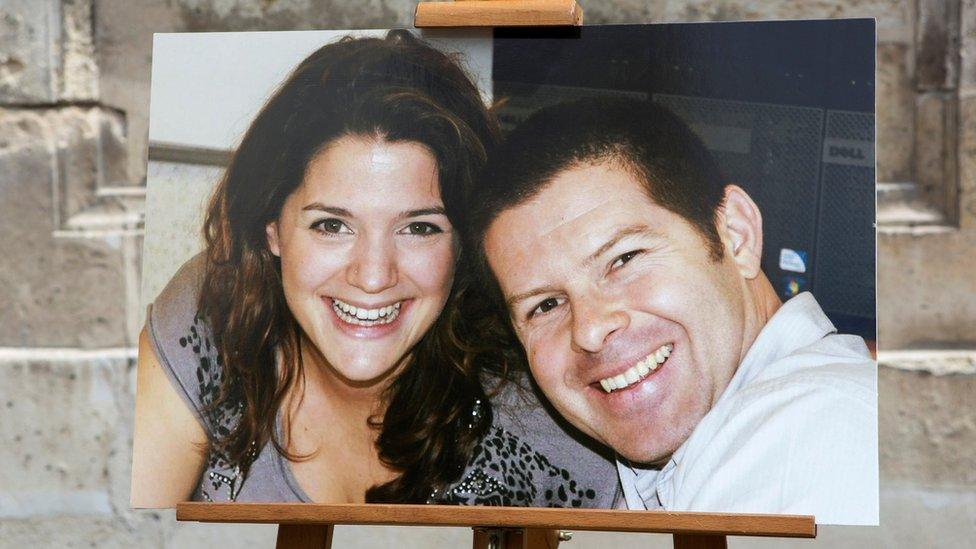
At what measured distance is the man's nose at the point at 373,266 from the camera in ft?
7.43

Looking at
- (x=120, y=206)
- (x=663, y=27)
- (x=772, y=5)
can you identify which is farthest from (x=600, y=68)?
(x=120, y=206)

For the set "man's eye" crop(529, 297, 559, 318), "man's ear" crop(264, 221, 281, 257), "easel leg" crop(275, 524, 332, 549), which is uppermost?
"man's ear" crop(264, 221, 281, 257)

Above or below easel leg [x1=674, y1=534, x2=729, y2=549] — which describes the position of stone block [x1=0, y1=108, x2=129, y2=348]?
above

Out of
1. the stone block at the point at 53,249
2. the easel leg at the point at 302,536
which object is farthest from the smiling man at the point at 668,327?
the stone block at the point at 53,249

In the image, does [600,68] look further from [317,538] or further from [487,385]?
[317,538]

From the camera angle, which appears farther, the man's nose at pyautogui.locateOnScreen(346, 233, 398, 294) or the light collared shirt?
the man's nose at pyautogui.locateOnScreen(346, 233, 398, 294)

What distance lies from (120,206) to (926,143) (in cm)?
235

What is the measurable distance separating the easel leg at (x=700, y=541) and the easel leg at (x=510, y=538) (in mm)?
294

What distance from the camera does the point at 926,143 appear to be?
325 centimetres

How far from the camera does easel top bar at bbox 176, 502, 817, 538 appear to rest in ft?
6.64

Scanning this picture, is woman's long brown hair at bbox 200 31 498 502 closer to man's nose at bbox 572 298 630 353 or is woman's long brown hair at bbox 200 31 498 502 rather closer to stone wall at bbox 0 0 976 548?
man's nose at bbox 572 298 630 353

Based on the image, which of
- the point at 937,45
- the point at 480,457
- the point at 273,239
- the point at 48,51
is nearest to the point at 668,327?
the point at 480,457

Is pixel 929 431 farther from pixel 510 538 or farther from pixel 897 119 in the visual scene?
pixel 510 538

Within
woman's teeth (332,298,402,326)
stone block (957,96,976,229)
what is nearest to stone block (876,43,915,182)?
stone block (957,96,976,229)
